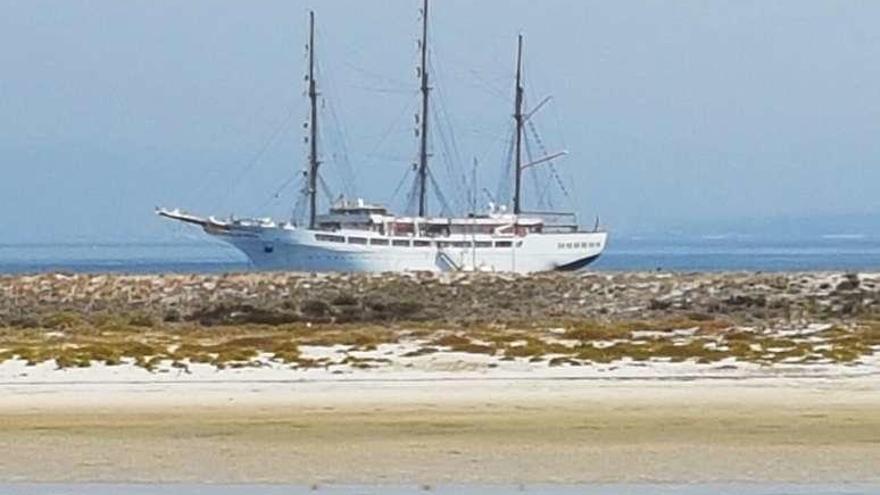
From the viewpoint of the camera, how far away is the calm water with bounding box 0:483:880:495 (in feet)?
53.0

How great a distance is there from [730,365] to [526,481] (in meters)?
12.1

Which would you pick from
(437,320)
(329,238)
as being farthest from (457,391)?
(329,238)

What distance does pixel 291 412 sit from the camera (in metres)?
23.5

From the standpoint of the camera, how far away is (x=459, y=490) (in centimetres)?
1644

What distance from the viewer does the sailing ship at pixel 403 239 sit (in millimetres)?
77312

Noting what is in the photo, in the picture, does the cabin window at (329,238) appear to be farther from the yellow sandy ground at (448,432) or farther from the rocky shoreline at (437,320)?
the yellow sandy ground at (448,432)

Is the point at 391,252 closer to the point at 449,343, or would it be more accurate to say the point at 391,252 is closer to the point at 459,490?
the point at 449,343

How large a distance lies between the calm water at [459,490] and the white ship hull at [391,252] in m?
57.0

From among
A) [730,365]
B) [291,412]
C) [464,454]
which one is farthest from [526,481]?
[730,365]

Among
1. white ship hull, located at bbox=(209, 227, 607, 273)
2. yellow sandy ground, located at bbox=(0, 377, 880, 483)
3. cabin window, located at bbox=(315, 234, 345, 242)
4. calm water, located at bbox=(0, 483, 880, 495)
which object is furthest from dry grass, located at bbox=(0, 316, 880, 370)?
cabin window, located at bbox=(315, 234, 345, 242)

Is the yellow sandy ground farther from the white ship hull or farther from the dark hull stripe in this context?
the dark hull stripe

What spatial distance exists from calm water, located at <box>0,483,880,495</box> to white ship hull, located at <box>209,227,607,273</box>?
57003 mm

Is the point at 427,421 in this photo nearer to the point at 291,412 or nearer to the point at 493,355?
the point at 291,412

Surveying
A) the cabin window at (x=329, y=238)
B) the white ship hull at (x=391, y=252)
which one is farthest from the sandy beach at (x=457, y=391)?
the cabin window at (x=329, y=238)
